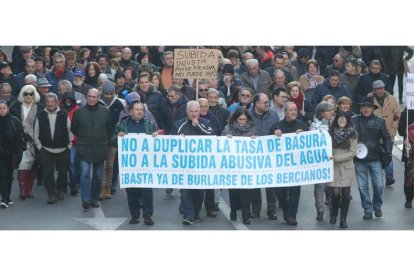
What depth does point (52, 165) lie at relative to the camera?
54.6 feet

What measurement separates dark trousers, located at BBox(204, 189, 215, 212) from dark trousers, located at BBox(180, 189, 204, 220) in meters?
0.13

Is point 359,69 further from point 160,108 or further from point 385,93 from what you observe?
point 160,108

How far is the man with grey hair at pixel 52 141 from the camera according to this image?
16.5 meters

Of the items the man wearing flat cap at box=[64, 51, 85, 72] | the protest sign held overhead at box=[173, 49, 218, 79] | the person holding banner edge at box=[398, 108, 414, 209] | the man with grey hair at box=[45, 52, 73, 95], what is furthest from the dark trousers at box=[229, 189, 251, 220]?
the man wearing flat cap at box=[64, 51, 85, 72]

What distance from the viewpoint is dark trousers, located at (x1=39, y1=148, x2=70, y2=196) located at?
16.6 metres

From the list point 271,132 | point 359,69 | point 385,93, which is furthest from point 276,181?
point 359,69

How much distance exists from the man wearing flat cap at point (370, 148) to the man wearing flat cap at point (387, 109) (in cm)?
181

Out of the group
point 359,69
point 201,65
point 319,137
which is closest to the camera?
point 319,137

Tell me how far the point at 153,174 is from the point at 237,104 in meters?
2.17

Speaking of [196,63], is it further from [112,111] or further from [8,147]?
[8,147]

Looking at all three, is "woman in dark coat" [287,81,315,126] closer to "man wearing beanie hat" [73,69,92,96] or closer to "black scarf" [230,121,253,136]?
"black scarf" [230,121,253,136]

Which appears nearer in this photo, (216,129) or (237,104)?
(216,129)

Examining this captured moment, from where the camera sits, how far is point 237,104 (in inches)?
664

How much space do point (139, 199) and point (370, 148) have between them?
3004 millimetres
